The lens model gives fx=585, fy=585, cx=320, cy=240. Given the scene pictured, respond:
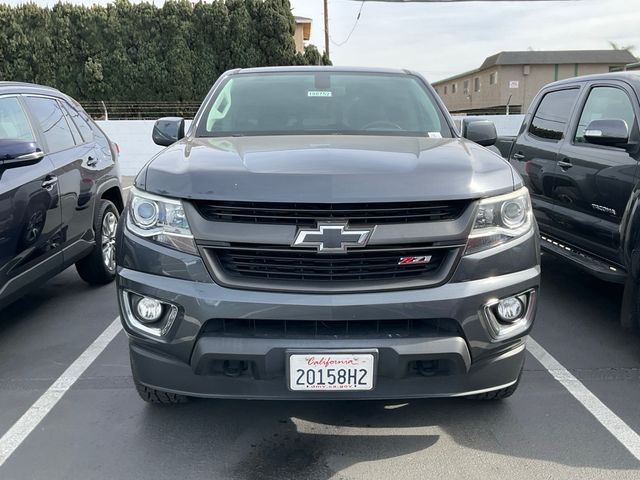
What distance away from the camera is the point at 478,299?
93.4 inches

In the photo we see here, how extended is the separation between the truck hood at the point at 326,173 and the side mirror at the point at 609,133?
5.24 ft

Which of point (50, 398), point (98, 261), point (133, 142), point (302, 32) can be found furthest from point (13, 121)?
point (302, 32)

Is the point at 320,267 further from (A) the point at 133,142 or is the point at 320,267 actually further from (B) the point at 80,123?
(A) the point at 133,142

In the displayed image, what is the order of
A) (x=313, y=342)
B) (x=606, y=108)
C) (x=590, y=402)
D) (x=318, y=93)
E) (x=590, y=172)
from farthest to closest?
(x=606, y=108) → (x=590, y=172) → (x=318, y=93) → (x=590, y=402) → (x=313, y=342)

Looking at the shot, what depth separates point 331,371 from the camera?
232 centimetres

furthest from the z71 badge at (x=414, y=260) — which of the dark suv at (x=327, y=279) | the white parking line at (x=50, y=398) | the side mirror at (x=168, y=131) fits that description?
the side mirror at (x=168, y=131)

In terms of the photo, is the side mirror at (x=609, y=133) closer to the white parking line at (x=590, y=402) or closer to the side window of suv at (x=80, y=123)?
the white parking line at (x=590, y=402)

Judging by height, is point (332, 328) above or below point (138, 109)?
above

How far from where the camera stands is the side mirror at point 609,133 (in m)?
3.98

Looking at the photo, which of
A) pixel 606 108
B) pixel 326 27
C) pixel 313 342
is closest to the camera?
pixel 313 342

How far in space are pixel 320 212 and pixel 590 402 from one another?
6.43 feet

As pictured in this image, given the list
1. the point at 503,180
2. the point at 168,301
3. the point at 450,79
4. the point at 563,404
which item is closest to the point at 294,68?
the point at 503,180

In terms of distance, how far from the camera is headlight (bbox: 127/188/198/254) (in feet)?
7.97

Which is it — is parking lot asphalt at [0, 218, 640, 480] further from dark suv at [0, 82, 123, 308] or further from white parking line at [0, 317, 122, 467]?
dark suv at [0, 82, 123, 308]
